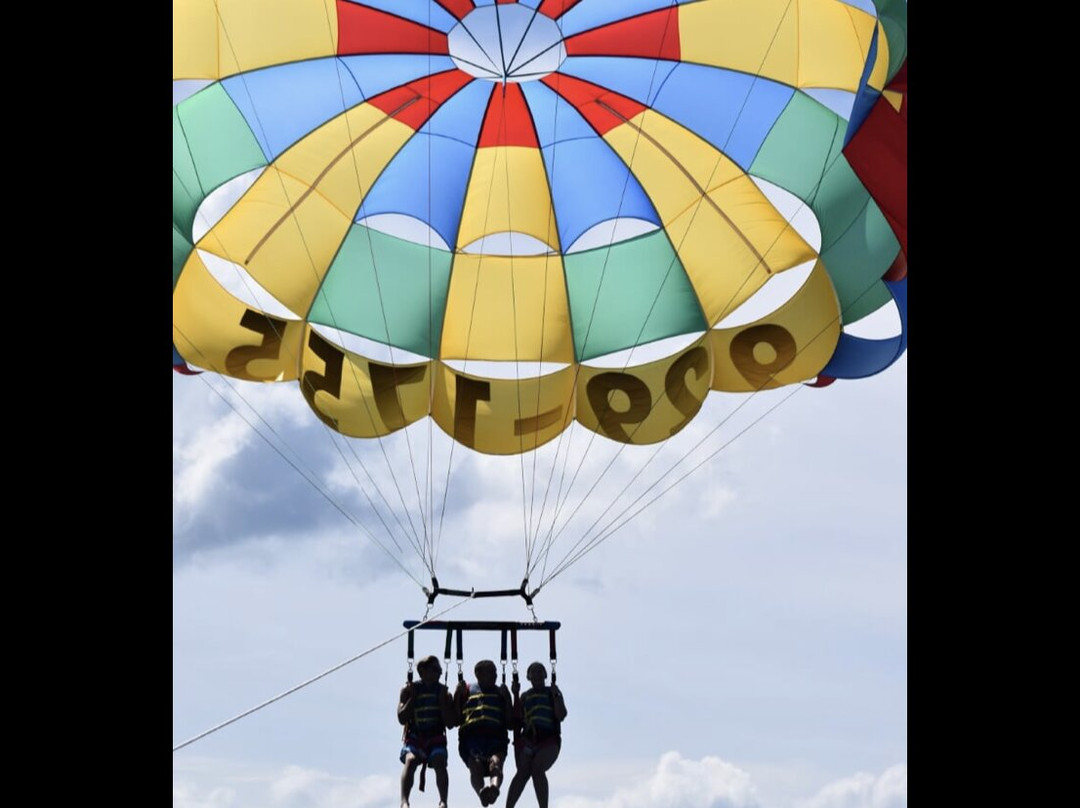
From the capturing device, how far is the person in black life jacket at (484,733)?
304 inches

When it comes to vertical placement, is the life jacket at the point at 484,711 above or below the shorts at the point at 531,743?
above

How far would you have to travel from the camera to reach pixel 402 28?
28.1ft

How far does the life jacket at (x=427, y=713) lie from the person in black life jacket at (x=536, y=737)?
0.40 metres

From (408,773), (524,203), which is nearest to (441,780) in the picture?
(408,773)

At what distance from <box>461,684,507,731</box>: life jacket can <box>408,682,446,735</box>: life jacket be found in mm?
128

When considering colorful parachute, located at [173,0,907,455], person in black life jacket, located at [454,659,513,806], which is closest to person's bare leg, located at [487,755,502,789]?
person in black life jacket, located at [454,659,513,806]

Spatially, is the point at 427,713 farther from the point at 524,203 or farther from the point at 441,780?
the point at 524,203

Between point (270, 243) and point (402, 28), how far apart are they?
146 centimetres

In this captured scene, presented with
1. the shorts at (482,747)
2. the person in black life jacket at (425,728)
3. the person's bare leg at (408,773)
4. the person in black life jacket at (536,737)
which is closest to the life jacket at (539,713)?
the person in black life jacket at (536,737)

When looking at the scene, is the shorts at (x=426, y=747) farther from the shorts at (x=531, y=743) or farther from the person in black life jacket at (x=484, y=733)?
the shorts at (x=531, y=743)

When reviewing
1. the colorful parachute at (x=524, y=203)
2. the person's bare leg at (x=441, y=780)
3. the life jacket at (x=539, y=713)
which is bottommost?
the person's bare leg at (x=441, y=780)
